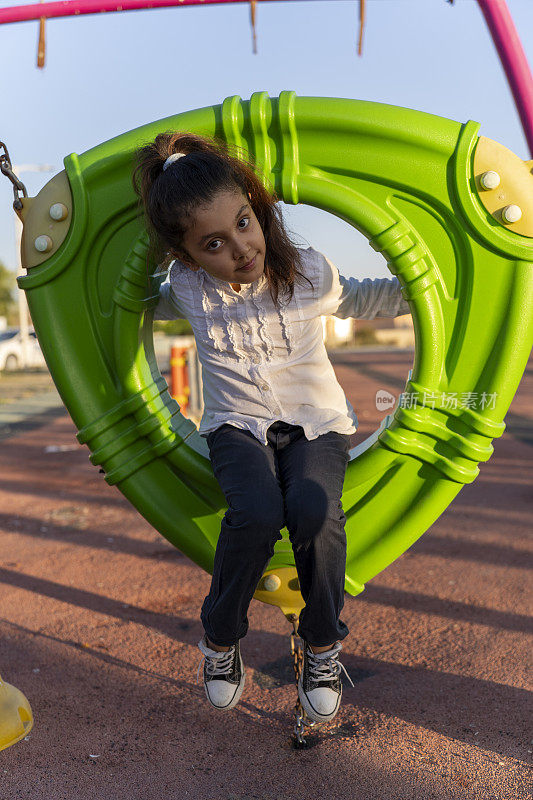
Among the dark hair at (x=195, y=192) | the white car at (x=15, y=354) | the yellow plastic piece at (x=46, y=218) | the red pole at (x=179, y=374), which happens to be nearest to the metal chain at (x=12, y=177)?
the yellow plastic piece at (x=46, y=218)

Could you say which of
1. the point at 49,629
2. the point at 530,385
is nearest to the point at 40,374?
the point at 530,385

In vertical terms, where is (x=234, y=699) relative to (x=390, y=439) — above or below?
below

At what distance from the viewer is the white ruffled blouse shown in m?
2.09

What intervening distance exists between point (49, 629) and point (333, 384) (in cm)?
A: 164

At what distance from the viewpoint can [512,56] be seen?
2598 millimetres

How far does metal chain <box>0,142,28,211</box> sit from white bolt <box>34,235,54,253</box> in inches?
4.4

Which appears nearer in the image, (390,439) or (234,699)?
(234,699)

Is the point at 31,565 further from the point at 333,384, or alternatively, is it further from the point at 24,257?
the point at 333,384

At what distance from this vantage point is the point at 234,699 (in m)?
2.07

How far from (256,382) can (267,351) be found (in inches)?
3.7

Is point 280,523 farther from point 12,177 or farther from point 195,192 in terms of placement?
point 12,177

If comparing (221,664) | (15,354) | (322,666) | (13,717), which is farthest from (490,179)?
(15,354)

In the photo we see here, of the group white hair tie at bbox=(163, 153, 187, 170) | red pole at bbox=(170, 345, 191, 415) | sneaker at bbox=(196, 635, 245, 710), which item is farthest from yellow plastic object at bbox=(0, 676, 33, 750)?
red pole at bbox=(170, 345, 191, 415)

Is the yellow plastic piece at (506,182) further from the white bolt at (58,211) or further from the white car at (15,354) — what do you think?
the white car at (15,354)
